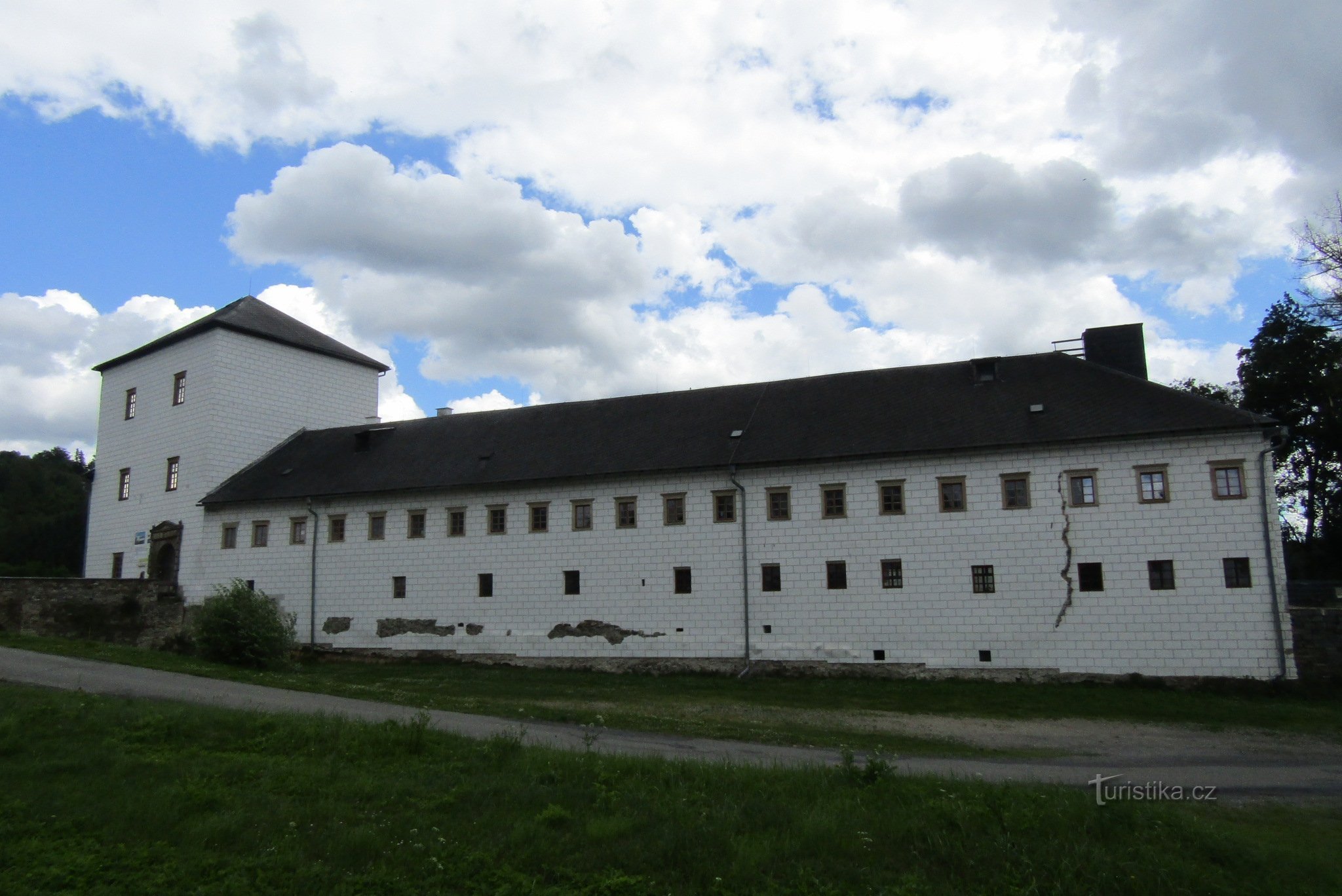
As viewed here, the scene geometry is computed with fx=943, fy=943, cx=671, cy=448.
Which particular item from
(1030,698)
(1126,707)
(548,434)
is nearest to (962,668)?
(1030,698)

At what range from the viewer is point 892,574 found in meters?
27.4

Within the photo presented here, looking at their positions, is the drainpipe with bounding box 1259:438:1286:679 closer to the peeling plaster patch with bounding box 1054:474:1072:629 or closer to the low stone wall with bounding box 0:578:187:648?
the peeling plaster patch with bounding box 1054:474:1072:629

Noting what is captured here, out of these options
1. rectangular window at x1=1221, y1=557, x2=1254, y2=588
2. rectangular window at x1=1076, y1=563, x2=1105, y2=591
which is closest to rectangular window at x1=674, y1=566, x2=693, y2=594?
rectangular window at x1=1076, y1=563, x2=1105, y2=591

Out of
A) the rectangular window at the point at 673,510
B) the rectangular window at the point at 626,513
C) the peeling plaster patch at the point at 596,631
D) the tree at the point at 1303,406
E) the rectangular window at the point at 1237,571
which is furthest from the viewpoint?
the tree at the point at 1303,406

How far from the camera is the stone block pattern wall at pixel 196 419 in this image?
38.4m

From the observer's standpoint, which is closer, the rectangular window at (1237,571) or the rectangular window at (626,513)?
the rectangular window at (1237,571)

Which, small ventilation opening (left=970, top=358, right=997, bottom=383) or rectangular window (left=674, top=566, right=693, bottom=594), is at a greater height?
small ventilation opening (left=970, top=358, right=997, bottom=383)

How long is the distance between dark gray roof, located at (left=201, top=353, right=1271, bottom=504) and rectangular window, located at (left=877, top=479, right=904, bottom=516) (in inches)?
36.1

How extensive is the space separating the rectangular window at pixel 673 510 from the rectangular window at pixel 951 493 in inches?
313

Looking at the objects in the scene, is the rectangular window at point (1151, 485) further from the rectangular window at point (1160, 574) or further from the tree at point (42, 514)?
the tree at point (42, 514)

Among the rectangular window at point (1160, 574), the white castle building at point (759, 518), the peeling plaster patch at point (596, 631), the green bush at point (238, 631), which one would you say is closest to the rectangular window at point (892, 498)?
the white castle building at point (759, 518)

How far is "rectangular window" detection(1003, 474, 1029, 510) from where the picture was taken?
26.4 meters

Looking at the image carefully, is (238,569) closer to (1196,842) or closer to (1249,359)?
(1196,842)

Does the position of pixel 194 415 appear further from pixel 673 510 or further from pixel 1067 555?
pixel 1067 555
